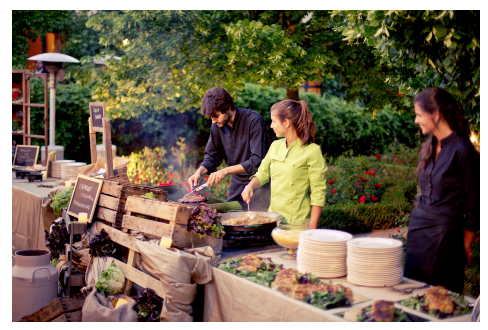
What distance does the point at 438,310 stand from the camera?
1.81 metres

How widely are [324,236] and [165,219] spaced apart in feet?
3.35

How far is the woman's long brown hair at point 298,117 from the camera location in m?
2.76

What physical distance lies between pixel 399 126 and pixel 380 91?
7.24 meters

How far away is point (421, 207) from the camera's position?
7.63ft

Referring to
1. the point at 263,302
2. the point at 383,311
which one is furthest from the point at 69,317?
the point at 383,311

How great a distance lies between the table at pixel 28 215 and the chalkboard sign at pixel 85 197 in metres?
0.94

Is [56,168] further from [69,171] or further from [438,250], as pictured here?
[438,250]

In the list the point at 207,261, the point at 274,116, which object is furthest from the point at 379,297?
the point at 274,116

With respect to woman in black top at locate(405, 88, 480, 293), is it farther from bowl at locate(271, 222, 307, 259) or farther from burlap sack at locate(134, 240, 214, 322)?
burlap sack at locate(134, 240, 214, 322)

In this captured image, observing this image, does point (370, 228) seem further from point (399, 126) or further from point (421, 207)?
point (399, 126)

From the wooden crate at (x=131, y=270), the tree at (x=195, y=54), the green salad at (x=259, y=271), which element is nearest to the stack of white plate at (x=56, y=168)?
the tree at (x=195, y=54)

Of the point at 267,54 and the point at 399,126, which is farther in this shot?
the point at 399,126

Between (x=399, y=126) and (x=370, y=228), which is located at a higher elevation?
(x=399, y=126)

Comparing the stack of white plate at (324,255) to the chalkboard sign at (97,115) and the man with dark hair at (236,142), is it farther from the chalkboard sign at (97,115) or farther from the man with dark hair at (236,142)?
the chalkboard sign at (97,115)
